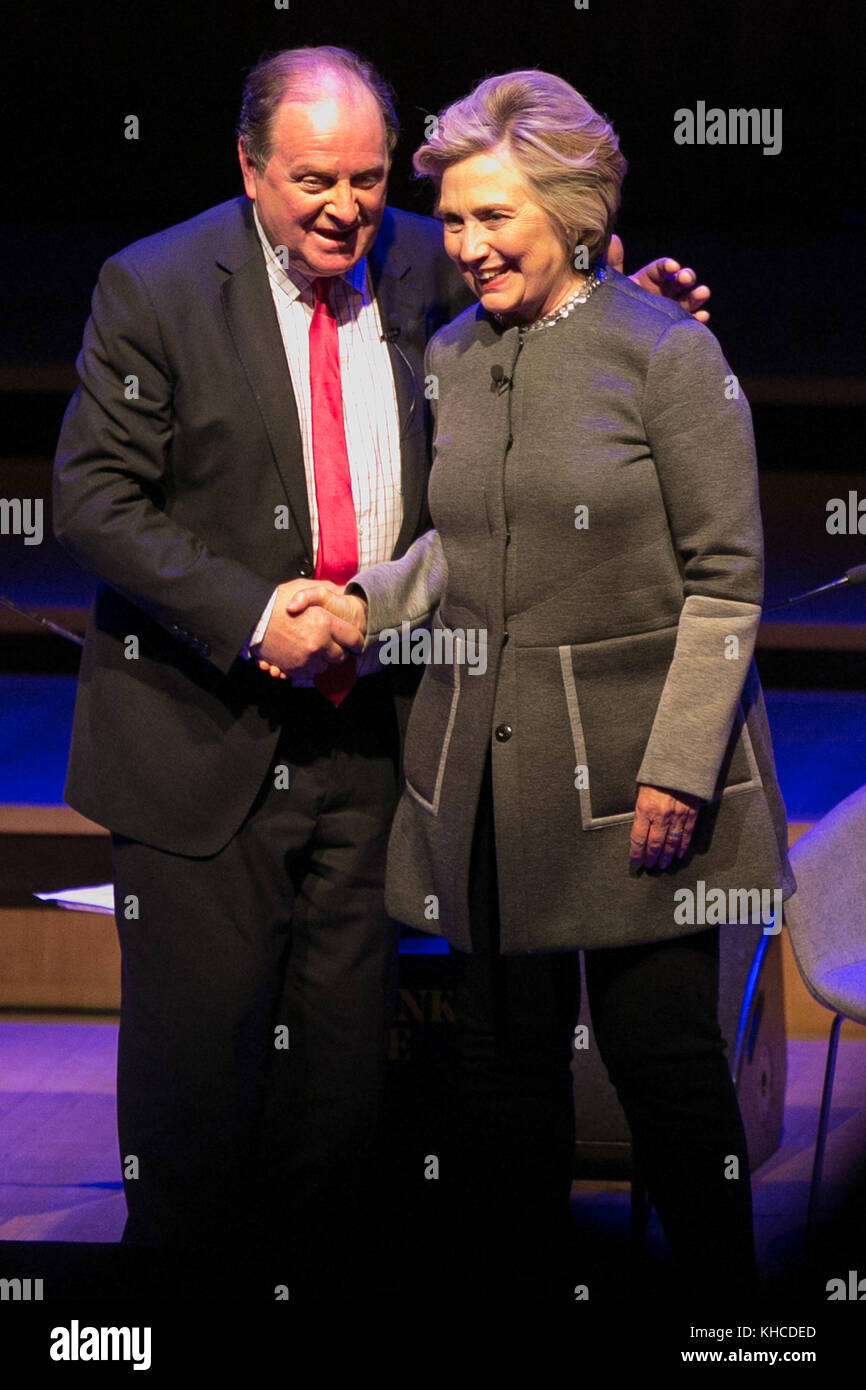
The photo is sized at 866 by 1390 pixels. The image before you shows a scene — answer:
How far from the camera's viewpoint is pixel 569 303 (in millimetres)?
1905

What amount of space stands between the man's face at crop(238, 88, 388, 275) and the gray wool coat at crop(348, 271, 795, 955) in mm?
219

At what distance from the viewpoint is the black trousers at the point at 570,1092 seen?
6.12ft

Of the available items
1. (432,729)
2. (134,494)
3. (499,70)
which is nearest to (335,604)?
(432,729)

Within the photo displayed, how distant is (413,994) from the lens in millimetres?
2576

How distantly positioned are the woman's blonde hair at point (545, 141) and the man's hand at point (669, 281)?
233 millimetres

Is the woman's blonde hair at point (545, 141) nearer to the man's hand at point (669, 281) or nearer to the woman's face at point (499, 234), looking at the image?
the woman's face at point (499, 234)

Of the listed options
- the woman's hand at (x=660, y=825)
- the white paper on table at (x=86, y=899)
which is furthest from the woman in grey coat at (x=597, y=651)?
the white paper on table at (x=86, y=899)

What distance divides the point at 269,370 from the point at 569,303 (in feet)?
1.40

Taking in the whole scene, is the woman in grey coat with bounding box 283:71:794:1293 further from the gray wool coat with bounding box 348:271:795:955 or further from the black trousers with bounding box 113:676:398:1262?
the black trousers with bounding box 113:676:398:1262

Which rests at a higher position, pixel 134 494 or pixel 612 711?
pixel 134 494

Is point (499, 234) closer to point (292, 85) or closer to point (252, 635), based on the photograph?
point (292, 85)

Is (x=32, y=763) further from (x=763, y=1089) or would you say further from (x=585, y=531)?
(x=585, y=531)

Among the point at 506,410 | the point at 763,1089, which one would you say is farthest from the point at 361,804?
the point at 763,1089

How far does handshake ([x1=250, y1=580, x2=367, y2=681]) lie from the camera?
2.00 metres
